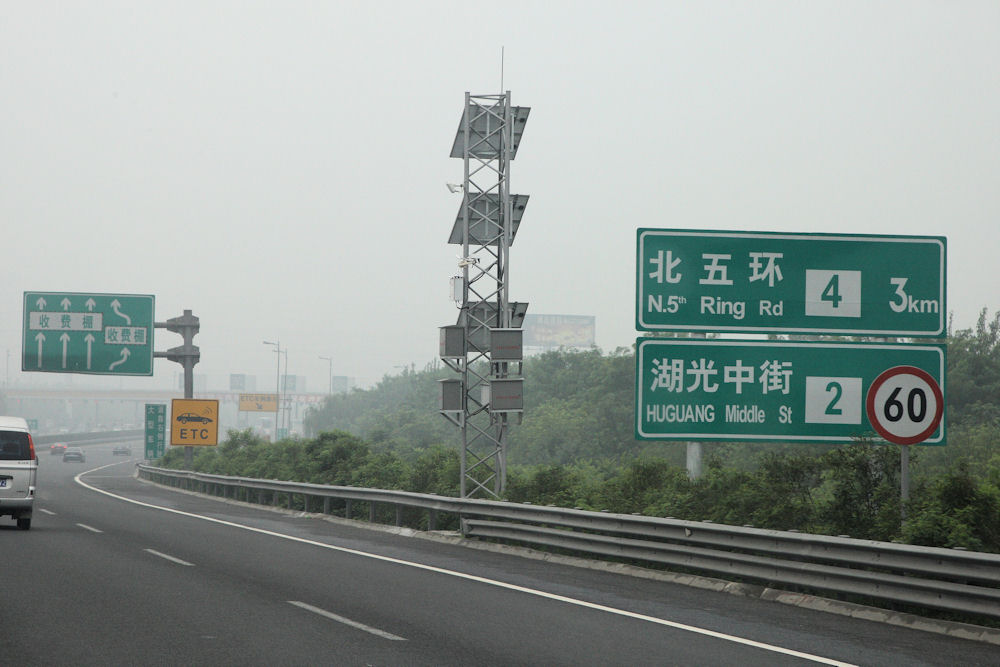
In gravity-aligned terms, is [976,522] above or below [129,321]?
below

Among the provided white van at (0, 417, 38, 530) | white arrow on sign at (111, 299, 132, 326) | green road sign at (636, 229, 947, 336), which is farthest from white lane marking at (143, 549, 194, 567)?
white arrow on sign at (111, 299, 132, 326)

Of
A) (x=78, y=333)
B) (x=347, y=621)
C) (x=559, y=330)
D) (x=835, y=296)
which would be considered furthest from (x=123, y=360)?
(x=559, y=330)

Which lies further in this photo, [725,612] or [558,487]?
[558,487]

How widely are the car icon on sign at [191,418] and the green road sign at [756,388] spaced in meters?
37.3

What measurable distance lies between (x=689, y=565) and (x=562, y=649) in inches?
202

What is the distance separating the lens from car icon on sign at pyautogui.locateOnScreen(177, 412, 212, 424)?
4981cm

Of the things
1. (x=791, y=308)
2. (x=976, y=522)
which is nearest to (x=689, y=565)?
(x=976, y=522)

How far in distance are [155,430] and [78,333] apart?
34.5 metres

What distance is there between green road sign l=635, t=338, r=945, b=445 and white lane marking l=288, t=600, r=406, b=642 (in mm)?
6075

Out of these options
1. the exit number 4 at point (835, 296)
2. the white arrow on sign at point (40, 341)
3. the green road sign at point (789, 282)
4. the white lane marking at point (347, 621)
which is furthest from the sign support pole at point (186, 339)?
the white lane marking at point (347, 621)

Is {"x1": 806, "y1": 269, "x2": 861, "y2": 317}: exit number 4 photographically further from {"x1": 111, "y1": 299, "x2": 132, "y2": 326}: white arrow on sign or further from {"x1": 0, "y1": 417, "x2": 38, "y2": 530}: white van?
{"x1": 111, "y1": 299, "x2": 132, "y2": 326}: white arrow on sign

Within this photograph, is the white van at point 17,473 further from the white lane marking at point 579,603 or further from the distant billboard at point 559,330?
the distant billboard at point 559,330

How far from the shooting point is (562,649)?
9125mm

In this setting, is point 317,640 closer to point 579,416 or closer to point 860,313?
point 860,313
